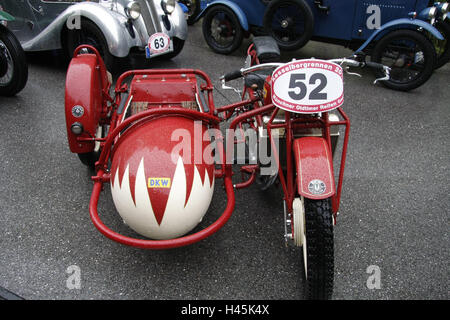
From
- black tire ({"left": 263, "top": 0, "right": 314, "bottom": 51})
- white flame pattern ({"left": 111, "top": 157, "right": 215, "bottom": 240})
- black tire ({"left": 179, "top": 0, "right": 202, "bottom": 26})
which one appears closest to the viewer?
white flame pattern ({"left": 111, "top": 157, "right": 215, "bottom": 240})

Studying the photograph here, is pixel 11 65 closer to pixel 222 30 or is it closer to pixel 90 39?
pixel 90 39

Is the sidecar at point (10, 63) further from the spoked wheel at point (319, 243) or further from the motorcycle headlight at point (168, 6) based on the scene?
the spoked wheel at point (319, 243)

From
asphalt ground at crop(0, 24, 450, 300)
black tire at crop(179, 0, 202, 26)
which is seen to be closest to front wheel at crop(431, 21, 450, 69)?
asphalt ground at crop(0, 24, 450, 300)

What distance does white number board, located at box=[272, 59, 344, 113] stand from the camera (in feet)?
5.62

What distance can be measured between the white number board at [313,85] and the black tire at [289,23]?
2845 millimetres

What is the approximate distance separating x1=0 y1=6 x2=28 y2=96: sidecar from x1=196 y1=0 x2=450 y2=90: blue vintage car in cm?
242

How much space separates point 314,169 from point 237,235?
779mm

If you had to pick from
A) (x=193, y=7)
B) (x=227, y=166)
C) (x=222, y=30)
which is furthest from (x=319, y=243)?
(x=193, y=7)

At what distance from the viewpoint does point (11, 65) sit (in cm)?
363

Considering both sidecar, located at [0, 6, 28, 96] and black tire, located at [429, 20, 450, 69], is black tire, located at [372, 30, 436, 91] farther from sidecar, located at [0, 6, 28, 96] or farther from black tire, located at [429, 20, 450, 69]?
sidecar, located at [0, 6, 28, 96]

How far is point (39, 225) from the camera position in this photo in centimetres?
230
